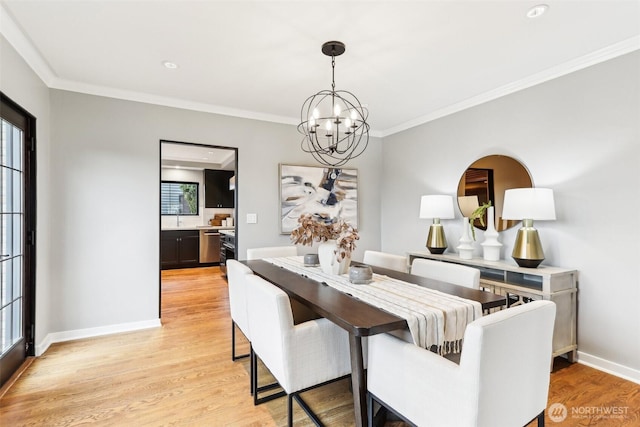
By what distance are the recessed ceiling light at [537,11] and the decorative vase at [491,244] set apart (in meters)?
1.74

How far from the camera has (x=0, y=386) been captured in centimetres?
214

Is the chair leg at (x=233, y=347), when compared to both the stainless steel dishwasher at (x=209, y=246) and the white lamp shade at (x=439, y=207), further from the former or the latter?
the stainless steel dishwasher at (x=209, y=246)

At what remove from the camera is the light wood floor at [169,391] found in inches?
74.1

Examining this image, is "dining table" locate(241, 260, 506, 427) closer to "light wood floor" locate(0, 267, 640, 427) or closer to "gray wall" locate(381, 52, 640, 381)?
"light wood floor" locate(0, 267, 640, 427)

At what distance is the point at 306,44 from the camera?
7.61 feet

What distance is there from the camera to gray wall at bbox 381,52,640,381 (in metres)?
2.32

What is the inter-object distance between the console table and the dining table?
3.19 ft

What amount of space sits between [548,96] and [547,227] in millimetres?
1150

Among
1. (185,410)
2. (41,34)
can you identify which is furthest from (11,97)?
(185,410)

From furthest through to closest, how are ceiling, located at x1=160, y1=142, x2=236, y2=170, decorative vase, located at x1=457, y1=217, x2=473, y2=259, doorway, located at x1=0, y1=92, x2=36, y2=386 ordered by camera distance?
ceiling, located at x1=160, y1=142, x2=236, y2=170 → decorative vase, located at x1=457, y1=217, x2=473, y2=259 → doorway, located at x1=0, y1=92, x2=36, y2=386

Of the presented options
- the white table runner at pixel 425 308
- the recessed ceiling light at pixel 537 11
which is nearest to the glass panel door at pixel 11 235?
A: the white table runner at pixel 425 308

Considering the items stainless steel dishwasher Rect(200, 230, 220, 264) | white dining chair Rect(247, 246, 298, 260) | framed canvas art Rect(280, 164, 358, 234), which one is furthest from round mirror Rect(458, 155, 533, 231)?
stainless steel dishwasher Rect(200, 230, 220, 264)

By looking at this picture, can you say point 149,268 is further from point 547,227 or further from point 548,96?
point 548,96

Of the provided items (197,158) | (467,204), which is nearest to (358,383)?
(467,204)
